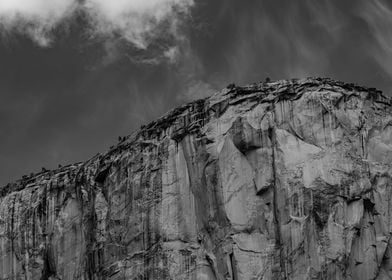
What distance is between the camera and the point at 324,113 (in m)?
120

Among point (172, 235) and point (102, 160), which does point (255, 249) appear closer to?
point (172, 235)

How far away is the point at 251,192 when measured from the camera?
4653 inches

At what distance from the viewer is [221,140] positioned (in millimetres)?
121188

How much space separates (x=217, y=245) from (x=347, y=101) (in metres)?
18.4

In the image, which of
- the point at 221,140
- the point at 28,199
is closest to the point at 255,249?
the point at 221,140

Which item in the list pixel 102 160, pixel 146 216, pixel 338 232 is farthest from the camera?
pixel 102 160

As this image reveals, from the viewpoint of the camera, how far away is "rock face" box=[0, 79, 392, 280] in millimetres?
115062

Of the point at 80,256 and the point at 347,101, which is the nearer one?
the point at 347,101

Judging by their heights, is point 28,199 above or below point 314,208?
above

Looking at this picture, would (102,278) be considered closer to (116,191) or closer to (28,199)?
(116,191)

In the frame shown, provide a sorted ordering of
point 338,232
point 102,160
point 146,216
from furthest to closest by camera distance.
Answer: point 102,160 → point 146,216 → point 338,232

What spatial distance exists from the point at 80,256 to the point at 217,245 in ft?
63.7

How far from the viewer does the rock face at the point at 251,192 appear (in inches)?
4530

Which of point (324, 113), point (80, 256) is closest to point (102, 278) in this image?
point (80, 256)
